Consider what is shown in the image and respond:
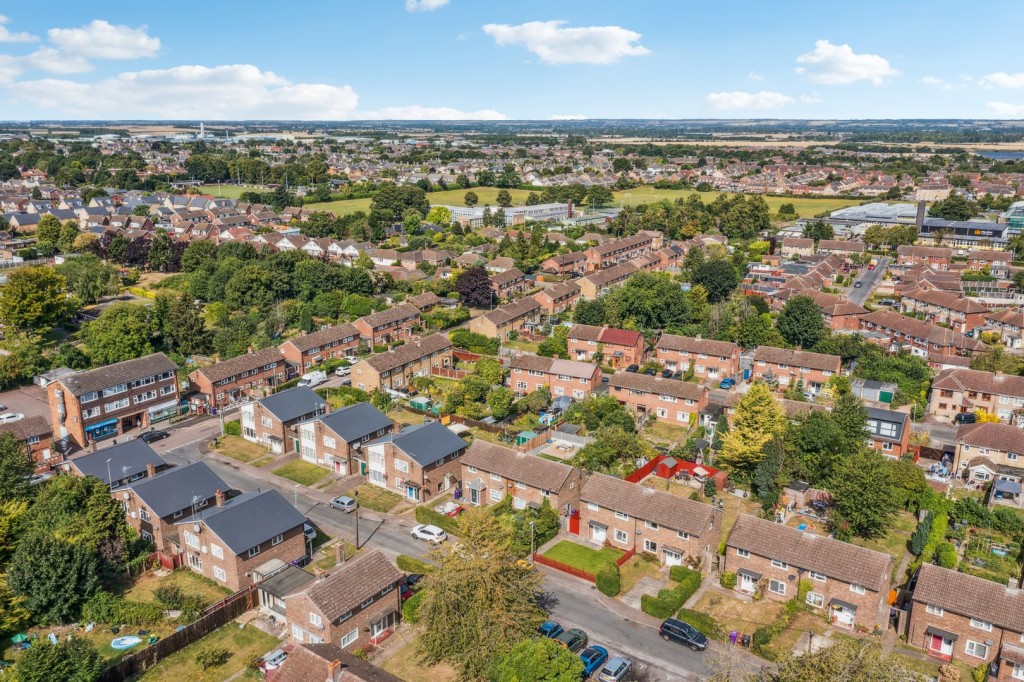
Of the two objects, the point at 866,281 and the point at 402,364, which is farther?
the point at 866,281

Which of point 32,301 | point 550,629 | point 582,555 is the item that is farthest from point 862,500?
point 32,301

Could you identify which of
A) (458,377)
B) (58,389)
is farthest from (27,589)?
(458,377)

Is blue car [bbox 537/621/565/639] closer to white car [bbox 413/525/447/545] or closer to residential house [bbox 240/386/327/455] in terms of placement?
white car [bbox 413/525/447/545]

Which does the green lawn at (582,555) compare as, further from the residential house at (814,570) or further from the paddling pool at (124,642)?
the paddling pool at (124,642)

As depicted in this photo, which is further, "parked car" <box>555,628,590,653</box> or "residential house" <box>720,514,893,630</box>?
"residential house" <box>720,514,893,630</box>

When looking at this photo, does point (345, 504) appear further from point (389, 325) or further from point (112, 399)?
Result: point (389, 325)

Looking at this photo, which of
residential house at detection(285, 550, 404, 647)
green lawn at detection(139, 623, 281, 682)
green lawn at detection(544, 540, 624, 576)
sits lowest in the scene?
green lawn at detection(139, 623, 281, 682)

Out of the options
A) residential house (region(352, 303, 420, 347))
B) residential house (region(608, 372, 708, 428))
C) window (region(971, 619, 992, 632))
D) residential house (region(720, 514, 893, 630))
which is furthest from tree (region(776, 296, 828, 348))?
window (region(971, 619, 992, 632))
